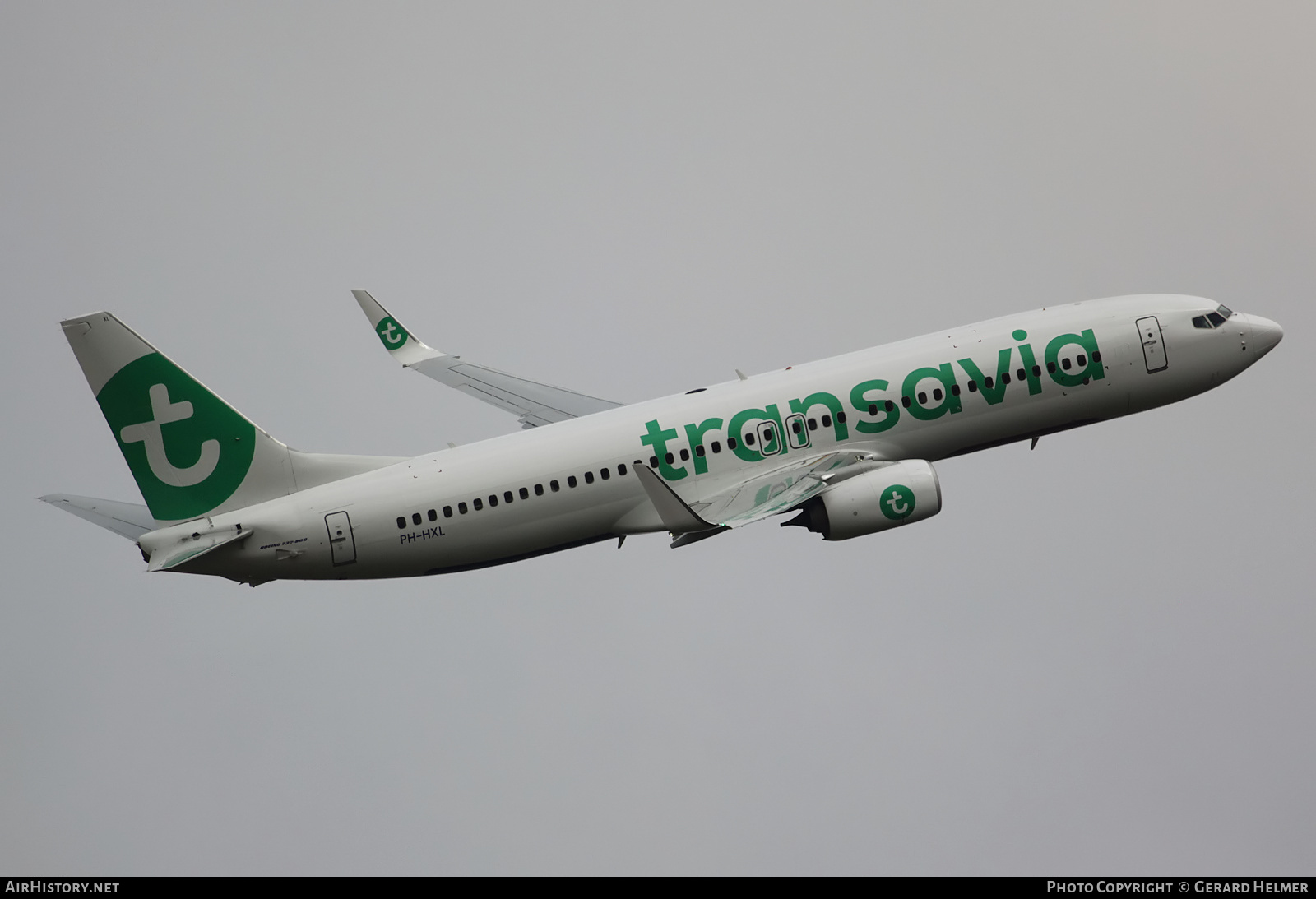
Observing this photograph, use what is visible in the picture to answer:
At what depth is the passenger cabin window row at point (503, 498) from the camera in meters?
52.2

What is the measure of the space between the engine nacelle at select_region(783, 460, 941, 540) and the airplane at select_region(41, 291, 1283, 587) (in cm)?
6

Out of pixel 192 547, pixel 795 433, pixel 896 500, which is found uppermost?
pixel 795 433

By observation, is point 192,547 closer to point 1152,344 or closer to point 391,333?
point 391,333

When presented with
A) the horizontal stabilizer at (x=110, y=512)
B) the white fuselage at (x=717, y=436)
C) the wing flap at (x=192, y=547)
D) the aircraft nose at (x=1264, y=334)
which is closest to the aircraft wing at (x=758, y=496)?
the white fuselage at (x=717, y=436)

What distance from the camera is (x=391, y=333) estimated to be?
2532 inches

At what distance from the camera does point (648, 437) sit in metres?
53.4

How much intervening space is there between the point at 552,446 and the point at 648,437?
123 inches

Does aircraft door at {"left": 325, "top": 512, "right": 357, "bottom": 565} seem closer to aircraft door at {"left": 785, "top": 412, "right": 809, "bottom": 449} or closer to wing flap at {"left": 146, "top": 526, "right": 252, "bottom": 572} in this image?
wing flap at {"left": 146, "top": 526, "right": 252, "bottom": 572}

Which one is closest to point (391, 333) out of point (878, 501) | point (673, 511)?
point (673, 511)

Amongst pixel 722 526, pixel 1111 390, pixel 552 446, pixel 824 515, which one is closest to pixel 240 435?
pixel 552 446

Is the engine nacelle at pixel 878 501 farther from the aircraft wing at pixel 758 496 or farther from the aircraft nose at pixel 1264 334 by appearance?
the aircraft nose at pixel 1264 334

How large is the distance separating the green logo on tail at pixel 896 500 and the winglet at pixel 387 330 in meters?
20.7

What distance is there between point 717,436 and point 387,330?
1691cm

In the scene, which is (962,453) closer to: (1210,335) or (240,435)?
(1210,335)
